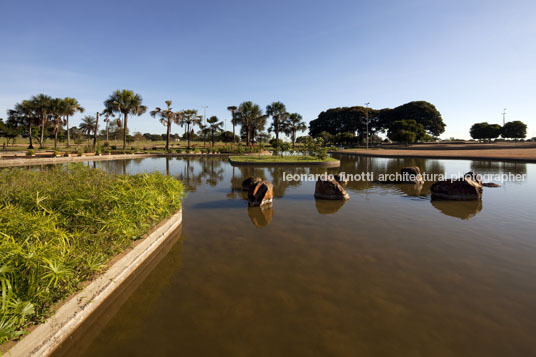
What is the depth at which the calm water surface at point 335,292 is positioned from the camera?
379 centimetres

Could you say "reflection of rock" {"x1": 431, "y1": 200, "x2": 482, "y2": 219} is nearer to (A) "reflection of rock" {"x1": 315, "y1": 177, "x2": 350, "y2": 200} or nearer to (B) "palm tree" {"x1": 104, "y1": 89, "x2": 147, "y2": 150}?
(A) "reflection of rock" {"x1": 315, "y1": 177, "x2": 350, "y2": 200}

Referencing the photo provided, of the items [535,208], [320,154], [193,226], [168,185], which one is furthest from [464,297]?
[320,154]

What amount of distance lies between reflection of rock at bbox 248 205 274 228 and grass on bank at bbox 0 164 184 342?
3.15m

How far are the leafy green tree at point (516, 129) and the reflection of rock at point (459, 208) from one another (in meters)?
99.5

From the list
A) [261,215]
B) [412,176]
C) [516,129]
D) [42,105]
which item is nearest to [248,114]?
[42,105]

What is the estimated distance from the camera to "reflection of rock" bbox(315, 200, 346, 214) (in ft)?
36.7

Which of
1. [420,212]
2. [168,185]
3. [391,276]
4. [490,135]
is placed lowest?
[391,276]

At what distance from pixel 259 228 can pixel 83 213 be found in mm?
5135

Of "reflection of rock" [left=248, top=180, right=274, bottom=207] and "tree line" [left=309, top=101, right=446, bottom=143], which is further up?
"tree line" [left=309, top=101, right=446, bottom=143]

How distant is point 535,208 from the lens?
1149 cm

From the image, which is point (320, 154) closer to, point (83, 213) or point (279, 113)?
point (83, 213)

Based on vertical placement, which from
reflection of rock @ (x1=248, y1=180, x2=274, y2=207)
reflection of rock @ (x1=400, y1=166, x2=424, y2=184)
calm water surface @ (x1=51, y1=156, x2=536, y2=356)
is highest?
reflection of rock @ (x1=400, y1=166, x2=424, y2=184)

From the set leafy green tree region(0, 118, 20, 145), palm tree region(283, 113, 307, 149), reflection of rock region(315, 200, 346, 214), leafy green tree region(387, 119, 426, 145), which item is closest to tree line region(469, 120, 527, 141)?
leafy green tree region(387, 119, 426, 145)

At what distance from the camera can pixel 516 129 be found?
8281cm
